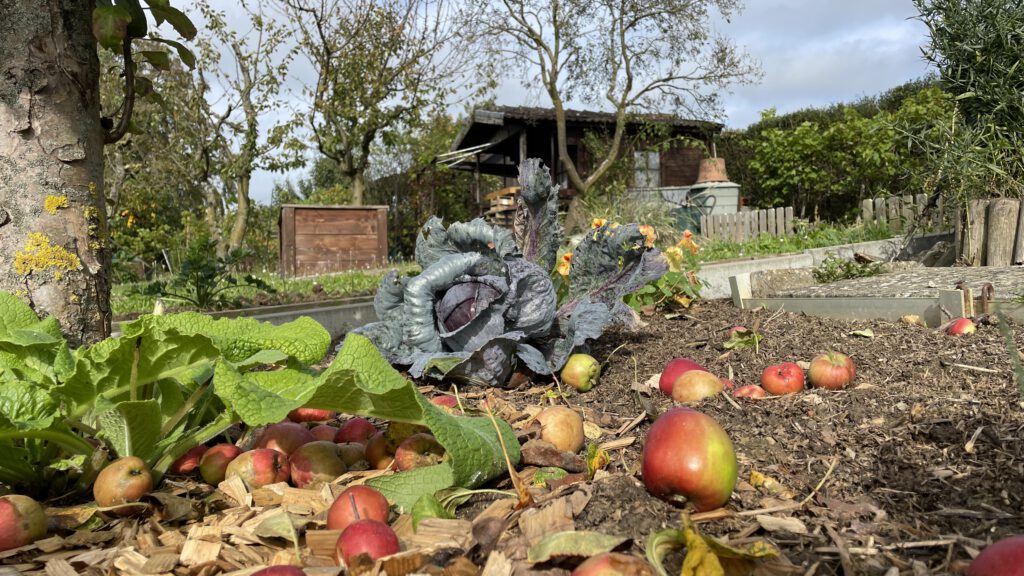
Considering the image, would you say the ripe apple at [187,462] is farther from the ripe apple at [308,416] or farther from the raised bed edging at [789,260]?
the raised bed edging at [789,260]

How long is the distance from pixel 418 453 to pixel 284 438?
1.37ft

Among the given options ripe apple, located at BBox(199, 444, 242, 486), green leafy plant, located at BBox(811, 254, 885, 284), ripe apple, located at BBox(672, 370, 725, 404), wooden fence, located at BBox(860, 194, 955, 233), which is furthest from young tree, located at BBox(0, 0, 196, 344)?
wooden fence, located at BBox(860, 194, 955, 233)

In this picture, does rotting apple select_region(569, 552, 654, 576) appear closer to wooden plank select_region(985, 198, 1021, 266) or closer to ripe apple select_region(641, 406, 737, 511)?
ripe apple select_region(641, 406, 737, 511)

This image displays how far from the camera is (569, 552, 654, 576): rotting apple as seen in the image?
1.04 meters

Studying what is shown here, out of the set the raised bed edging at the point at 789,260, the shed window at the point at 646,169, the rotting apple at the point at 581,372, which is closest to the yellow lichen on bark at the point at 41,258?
the rotting apple at the point at 581,372

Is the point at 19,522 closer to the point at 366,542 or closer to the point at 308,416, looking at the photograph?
the point at 366,542

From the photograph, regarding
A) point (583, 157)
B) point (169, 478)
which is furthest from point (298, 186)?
point (169, 478)

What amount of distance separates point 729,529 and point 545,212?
2.07m

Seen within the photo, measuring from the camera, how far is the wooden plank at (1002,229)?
210 inches

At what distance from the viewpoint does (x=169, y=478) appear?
1769 millimetres

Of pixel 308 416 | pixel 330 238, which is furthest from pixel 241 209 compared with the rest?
pixel 308 416

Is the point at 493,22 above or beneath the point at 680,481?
above

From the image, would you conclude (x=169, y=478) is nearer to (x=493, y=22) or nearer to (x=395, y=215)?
(x=493, y=22)

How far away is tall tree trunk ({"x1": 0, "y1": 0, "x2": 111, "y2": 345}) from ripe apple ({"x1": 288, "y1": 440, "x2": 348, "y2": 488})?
2.96ft
